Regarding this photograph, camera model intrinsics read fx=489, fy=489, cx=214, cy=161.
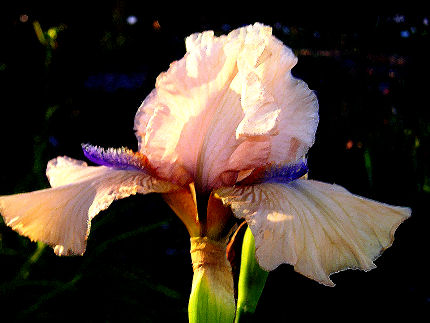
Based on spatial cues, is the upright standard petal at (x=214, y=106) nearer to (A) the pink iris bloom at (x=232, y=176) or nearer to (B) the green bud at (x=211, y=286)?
(A) the pink iris bloom at (x=232, y=176)

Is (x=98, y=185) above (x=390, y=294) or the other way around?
above

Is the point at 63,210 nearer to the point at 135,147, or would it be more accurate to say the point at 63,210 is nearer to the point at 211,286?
the point at 211,286

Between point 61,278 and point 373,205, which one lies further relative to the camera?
point 61,278

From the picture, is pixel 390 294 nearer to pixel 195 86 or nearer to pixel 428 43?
pixel 195 86

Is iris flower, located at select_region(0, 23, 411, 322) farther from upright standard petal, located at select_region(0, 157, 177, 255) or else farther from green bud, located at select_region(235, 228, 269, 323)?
green bud, located at select_region(235, 228, 269, 323)

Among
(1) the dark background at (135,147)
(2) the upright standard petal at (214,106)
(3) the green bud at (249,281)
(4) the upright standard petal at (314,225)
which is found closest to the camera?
(4) the upright standard petal at (314,225)

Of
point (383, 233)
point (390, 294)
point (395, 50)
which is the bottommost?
point (390, 294)

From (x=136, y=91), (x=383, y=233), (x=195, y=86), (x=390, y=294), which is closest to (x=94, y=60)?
(x=136, y=91)

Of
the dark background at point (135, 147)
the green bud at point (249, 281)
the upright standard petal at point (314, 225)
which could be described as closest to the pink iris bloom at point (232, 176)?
the upright standard petal at point (314, 225)

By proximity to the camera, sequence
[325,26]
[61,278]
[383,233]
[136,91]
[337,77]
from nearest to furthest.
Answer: [383,233] → [61,278] → [136,91] → [337,77] → [325,26]
